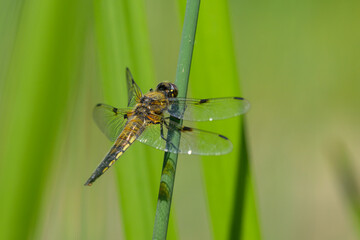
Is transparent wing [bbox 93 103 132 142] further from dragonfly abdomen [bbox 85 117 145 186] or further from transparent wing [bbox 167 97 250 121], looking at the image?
transparent wing [bbox 167 97 250 121]

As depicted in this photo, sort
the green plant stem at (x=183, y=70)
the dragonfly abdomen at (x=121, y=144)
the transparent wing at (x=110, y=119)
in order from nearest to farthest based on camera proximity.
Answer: the green plant stem at (x=183, y=70) → the dragonfly abdomen at (x=121, y=144) → the transparent wing at (x=110, y=119)

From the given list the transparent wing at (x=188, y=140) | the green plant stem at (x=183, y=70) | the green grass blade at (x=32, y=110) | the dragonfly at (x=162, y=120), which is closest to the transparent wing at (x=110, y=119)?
the dragonfly at (x=162, y=120)

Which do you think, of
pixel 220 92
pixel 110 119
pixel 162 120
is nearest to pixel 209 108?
pixel 220 92

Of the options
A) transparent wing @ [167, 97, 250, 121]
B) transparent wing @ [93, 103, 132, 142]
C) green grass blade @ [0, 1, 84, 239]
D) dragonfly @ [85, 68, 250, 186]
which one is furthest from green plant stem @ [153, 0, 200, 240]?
transparent wing @ [93, 103, 132, 142]

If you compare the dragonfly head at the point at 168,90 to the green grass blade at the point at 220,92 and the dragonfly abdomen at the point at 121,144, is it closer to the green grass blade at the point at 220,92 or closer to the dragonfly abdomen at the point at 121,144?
the dragonfly abdomen at the point at 121,144

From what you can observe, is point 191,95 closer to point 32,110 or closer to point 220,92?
point 220,92

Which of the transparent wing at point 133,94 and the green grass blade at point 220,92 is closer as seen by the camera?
the green grass blade at point 220,92

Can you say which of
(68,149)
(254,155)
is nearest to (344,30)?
(254,155)
